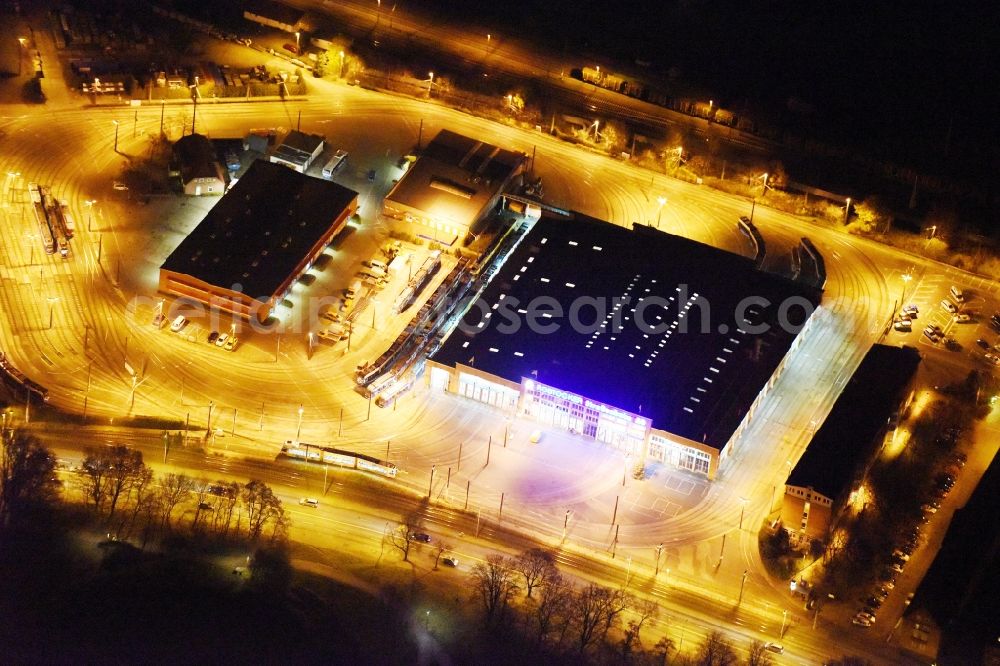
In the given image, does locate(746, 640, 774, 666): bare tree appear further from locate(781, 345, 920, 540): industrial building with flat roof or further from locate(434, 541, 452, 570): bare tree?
locate(434, 541, 452, 570): bare tree

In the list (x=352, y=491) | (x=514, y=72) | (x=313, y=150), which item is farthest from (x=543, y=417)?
(x=514, y=72)

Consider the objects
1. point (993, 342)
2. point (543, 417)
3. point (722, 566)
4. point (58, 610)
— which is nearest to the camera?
point (58, 610)

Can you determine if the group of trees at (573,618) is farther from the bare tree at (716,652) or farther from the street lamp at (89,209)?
the street lamp at (89,209)

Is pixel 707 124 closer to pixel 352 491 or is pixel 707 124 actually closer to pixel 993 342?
pixel 993 342

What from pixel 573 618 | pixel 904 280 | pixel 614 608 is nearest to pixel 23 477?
pixel 573 618

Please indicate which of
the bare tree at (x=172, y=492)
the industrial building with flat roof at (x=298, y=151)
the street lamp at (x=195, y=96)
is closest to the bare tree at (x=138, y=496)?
the bare tree at (x=172, y=492)
